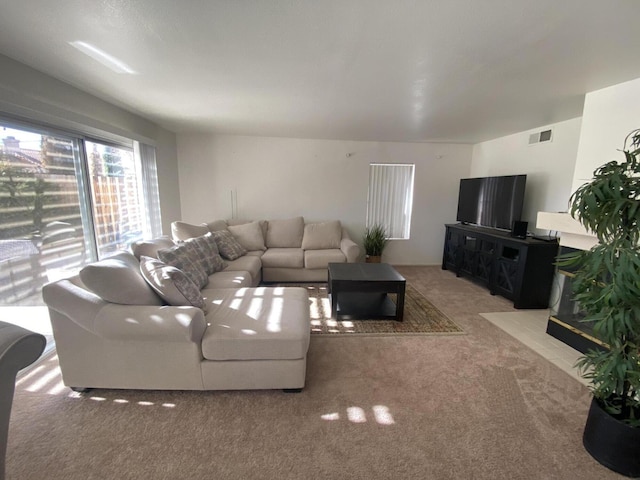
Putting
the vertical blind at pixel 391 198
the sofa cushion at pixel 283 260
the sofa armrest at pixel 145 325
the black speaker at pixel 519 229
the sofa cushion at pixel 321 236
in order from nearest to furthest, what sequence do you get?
the sofa armrest at pixel 145 325, the black speaker at pixel 519 229, the sofa cushion at pixel 283 260, the sofa cushion at pixel 321 236, the vertical blind at pixel 391 198

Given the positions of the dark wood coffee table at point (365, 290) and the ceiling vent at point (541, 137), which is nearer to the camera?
the dark wood coffee table at point (365, 290)

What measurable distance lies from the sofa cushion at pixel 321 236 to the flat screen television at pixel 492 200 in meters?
2.14

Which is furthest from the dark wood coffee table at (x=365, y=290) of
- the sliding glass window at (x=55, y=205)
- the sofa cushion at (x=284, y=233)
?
the sliding glass window at (x=55, y=205)

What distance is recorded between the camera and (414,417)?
1582 millimetres

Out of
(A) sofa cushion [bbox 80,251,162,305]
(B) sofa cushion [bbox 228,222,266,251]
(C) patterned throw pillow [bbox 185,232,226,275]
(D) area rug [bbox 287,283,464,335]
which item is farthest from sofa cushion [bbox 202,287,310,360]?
(B) sofa cushion [bbox 228,222,266,251]

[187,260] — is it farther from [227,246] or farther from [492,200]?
[492,200]

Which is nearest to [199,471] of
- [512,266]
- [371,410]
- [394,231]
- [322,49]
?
[371,410]

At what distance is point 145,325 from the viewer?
1.59 m

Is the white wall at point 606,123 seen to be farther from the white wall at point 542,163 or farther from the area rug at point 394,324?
the area rug at point 394,324

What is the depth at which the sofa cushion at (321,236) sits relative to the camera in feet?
13.6

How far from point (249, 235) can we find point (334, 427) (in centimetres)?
302

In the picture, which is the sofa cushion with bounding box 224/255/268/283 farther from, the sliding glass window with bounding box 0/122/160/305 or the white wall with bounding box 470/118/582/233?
the white wall with bounding box 470/118/582/233

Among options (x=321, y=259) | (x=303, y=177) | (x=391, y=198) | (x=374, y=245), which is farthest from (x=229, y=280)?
(x=391, y=198)

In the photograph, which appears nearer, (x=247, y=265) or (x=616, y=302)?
(x=616, y=302)
